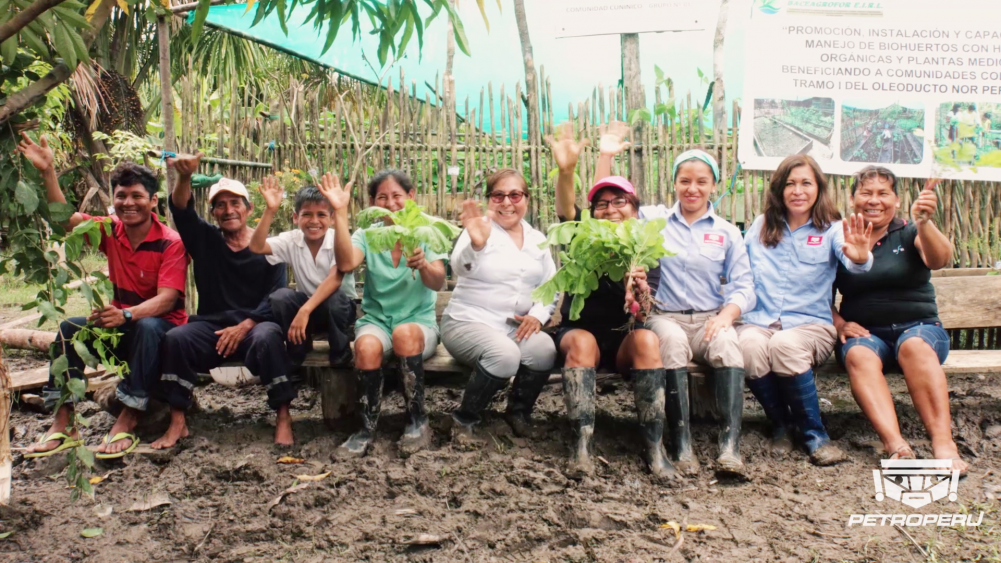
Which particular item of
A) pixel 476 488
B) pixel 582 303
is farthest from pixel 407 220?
pixel 476 488

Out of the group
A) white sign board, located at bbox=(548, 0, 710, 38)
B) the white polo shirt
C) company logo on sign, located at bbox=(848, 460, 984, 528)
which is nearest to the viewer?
company logo on sign, located at bbox=(848, 460, 984, 528)

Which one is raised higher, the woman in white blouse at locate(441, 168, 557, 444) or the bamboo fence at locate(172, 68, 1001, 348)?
the bamboo fence at locate(172, 68, 1001, 348)

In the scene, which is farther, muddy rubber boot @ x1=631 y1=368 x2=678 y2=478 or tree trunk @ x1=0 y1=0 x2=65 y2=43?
muddy rubber boot @ x1=631 y1=368 x2=678 y2=478

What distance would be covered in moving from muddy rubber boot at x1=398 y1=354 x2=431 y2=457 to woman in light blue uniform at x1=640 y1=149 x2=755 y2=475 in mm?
1213

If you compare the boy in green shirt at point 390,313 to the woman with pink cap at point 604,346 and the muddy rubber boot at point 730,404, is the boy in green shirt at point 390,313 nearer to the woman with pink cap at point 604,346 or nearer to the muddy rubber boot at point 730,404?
the woman with pink cap at point 604,346

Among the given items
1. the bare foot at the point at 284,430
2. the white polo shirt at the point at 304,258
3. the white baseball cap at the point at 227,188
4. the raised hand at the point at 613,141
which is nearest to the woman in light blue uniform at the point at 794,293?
the raised hand at the point at 613,141

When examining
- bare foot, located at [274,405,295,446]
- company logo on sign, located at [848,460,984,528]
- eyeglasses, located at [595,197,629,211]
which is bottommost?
company logo on sign, located at [848,460,984,528]

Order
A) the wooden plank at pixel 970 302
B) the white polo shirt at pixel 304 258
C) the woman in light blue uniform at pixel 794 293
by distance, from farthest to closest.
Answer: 1. the wooden plank at pixel 970 302
2. the white polo shirt at pixel 304 258
3. the woman in light blue uniform at pixel 794 293

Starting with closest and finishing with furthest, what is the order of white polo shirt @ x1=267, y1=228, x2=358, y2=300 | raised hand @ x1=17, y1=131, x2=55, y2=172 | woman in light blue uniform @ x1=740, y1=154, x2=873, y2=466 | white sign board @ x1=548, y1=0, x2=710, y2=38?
1. raised hand @ x1=17, y1=131, x2=55, y2=172
2. woman in light blue uniform @ x1=740, y1=154, x2=873, y2=466
3. white polo shirt @ x1=267, y1=228, x2=358, y2=300
4. white sign board @ x1=548, y1=0, x2=710, y2=38

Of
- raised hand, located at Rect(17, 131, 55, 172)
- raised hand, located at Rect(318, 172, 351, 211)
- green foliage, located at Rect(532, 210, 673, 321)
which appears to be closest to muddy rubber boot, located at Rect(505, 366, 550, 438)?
green foliage, located at Rect(532, 210, 673, 321)

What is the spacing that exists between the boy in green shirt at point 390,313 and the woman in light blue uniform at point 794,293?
166 cm

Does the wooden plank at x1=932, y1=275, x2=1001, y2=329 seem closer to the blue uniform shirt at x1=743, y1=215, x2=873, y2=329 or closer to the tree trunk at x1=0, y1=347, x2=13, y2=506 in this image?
the blue uniform shirt at x1=743, y1=215, x2=873, y2=329

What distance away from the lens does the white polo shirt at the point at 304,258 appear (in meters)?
4.27

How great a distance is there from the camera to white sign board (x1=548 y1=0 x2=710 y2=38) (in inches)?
216
